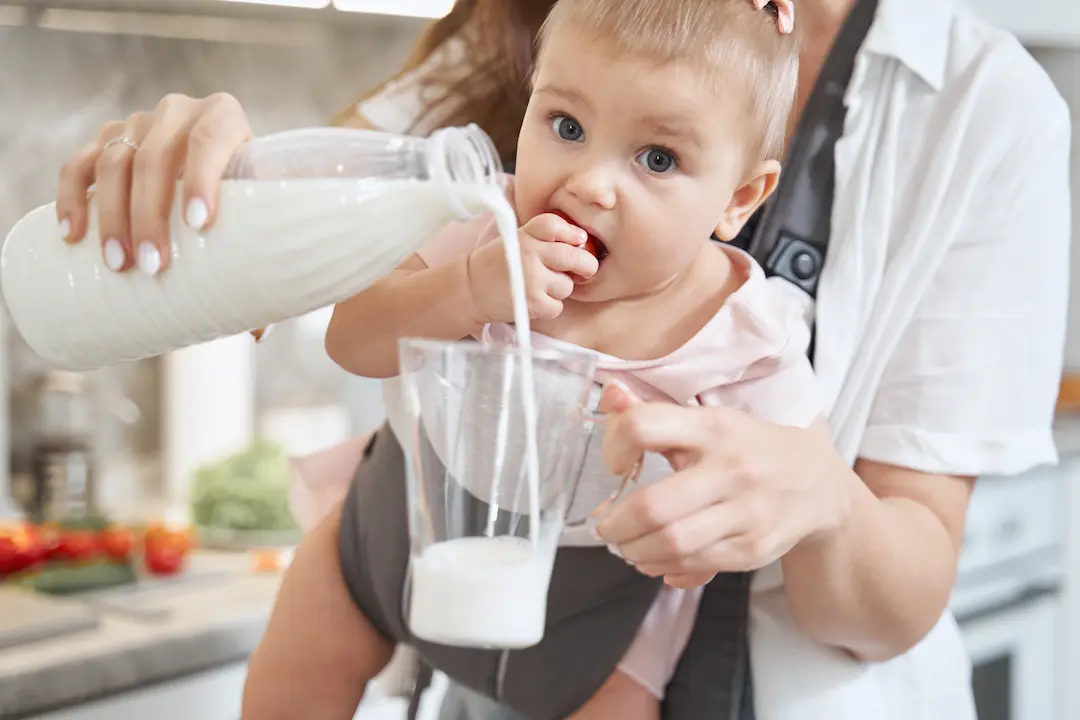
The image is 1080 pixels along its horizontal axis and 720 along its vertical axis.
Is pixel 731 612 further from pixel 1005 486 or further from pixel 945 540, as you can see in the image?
pixel 1005 486

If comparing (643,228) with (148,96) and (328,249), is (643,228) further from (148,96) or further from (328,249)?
(148,96)

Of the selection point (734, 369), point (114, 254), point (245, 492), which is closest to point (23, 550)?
point (245, 492)

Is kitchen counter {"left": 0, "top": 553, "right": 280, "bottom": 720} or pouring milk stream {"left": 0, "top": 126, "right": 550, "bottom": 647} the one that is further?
kitchen counter {"left": 0, "top": 553, "right": 280, "bottom": 720}

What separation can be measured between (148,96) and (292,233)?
171 cm

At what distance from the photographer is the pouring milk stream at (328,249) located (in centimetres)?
68

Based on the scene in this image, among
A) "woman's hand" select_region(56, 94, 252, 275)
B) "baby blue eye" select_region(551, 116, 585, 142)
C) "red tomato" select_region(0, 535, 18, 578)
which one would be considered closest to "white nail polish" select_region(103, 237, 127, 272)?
"woman's hand" select_region(56, 94, 252, 275)

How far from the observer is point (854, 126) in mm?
996

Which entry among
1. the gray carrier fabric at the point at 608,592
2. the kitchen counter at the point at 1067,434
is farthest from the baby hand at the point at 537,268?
the kitchen counter at the point at 1067,434

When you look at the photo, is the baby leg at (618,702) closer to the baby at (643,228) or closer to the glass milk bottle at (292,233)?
the baby at (643,228)

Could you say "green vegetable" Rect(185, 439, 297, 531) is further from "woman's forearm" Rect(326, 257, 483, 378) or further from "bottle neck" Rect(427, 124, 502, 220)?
"bottle neck" Rect(427, 124, 502, 220)

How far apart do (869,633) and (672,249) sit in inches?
12.8

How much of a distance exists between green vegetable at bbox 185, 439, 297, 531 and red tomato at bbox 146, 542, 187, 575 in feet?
0.76

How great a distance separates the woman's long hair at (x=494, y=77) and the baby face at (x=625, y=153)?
24cm

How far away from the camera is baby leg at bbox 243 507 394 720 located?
0.99 metres
